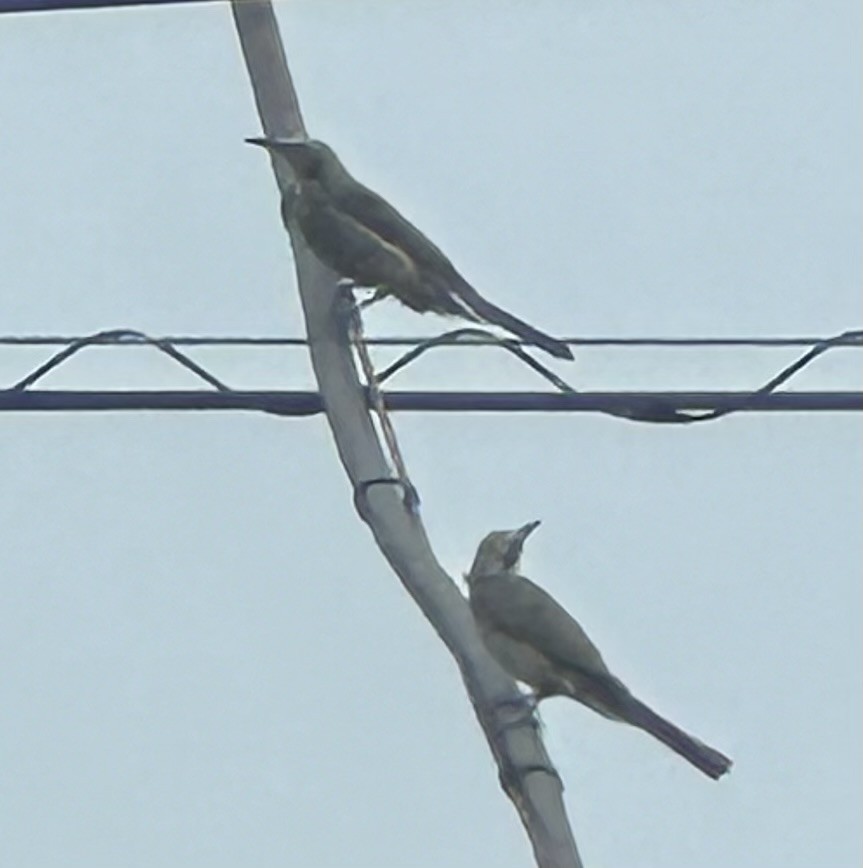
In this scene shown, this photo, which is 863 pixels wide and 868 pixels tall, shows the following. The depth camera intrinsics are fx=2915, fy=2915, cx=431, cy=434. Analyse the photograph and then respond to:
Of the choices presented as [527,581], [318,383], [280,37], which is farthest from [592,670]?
[280,37]

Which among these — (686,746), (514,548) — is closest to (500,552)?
(514,548)

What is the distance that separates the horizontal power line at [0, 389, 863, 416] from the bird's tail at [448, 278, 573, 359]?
350 millimetres

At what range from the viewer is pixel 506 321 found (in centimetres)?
534

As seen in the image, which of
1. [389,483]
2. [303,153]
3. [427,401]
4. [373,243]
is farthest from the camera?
[373,243]

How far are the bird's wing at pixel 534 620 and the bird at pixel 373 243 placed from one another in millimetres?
526

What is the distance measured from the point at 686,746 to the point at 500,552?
55.4 inches

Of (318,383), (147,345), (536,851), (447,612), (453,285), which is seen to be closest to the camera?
(536,851)

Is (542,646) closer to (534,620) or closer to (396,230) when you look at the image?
(534,620)

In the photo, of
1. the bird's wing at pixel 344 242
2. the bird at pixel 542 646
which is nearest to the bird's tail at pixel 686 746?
the bird at pixel 542 646

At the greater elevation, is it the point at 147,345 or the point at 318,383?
the point at 147,345

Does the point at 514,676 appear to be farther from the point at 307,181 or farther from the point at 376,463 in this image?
the point at 307,181

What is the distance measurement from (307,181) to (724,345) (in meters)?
0.85

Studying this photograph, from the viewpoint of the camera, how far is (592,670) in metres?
5.21

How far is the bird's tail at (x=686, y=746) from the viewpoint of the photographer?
4367 millimetres
